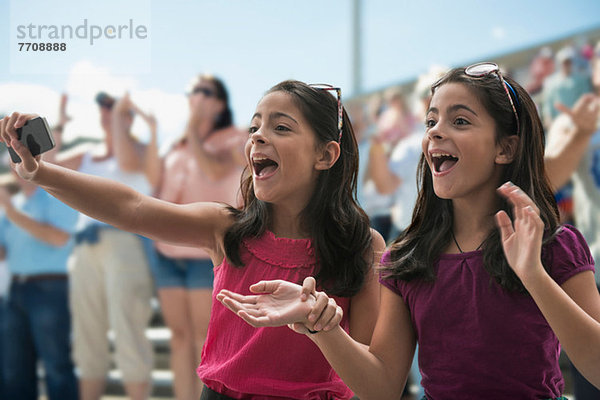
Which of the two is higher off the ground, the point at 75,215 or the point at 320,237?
the point at 320,237

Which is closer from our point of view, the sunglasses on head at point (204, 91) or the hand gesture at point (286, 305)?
the hand gesture at point (286, 305)

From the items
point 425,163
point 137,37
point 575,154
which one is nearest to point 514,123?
point 425,163

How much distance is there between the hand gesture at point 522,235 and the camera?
3.52 feet

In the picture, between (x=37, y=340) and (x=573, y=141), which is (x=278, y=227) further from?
(x=37, y=340)

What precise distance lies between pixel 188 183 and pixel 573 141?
176 centimetres

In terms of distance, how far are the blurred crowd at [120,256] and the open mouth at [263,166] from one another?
1.66 meters

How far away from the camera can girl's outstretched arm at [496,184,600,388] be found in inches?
42.3

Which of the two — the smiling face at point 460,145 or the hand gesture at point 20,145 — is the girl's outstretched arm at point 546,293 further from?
the hand gesture at point 20,145

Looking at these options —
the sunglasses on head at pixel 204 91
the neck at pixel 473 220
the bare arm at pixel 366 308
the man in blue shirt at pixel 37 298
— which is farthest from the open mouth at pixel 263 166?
the man in blue shirt at pixel 37 298

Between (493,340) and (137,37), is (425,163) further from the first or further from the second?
(137,37)

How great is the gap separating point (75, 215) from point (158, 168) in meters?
0.48

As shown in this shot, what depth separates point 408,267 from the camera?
1312 mm

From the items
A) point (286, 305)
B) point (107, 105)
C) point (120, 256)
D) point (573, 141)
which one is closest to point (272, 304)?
point (286, 305)

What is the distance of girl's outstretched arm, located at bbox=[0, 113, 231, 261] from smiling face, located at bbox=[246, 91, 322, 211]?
13 centimetres
